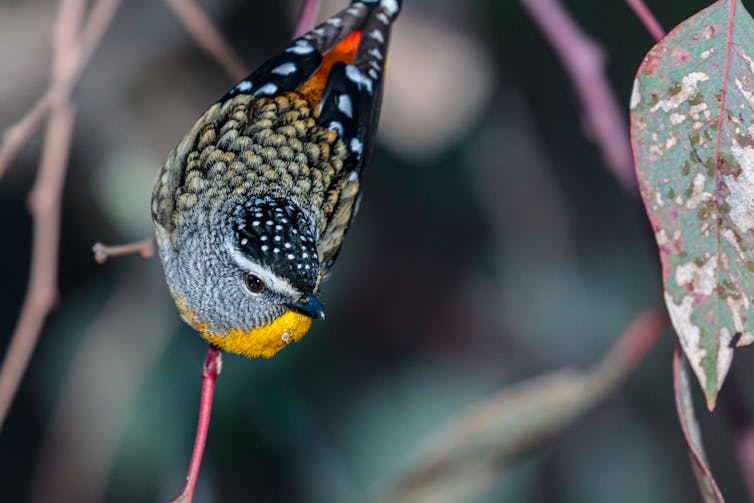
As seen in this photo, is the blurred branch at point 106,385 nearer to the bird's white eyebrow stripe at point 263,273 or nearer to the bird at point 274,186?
the bird at point 274,186

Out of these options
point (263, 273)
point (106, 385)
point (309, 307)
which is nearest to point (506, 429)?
point (309, 307)

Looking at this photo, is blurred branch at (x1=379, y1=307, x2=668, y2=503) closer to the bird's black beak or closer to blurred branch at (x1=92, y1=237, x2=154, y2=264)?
the bird's black beak

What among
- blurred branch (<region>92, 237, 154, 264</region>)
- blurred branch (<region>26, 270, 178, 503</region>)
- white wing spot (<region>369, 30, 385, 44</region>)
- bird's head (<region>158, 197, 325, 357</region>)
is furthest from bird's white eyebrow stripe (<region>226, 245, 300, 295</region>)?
blurred branch (<region>26, 270, 178, 503</region>)

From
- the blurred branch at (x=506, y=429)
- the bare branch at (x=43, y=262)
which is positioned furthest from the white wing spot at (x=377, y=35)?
the blurred branch at (x=506, y=429)

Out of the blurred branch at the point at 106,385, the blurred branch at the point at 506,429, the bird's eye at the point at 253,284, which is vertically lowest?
the blurred branch at the point at 506,429

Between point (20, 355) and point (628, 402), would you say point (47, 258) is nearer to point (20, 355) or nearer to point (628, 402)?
point (20, 355)

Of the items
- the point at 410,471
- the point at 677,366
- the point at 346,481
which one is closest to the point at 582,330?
the point at 346,481
